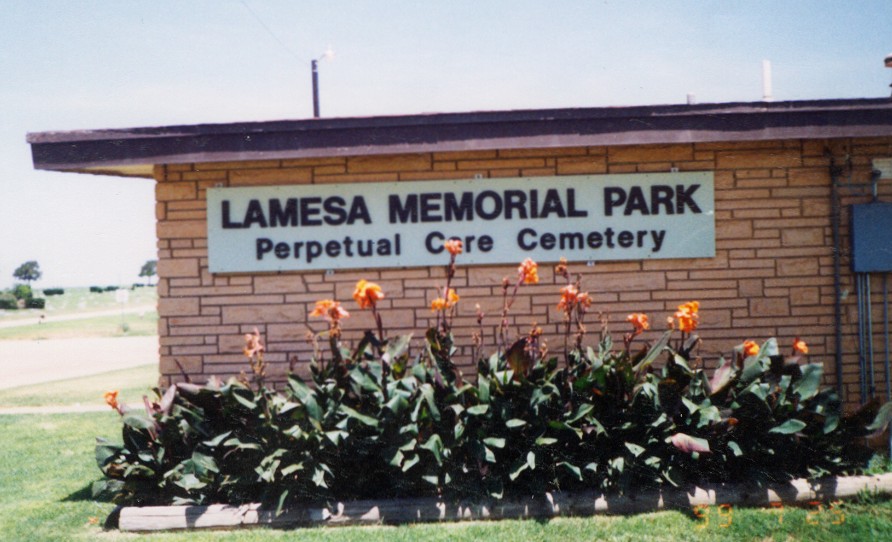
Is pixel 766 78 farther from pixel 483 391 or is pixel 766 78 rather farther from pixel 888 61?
pixel 483 391

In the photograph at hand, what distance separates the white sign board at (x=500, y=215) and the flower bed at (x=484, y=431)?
823 mm

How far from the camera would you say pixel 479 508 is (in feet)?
15.2

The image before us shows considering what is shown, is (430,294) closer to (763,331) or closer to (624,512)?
(624,512)

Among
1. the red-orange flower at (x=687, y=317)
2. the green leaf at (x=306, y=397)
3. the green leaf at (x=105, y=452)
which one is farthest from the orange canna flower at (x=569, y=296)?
the green leaf at (x=105, y=452)

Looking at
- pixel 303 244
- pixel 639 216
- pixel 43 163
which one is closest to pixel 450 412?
pixel 303 244

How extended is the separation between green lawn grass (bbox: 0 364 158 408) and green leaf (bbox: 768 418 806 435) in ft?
29.8

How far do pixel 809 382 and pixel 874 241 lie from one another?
5.13ft

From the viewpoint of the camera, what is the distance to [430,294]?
570 cm

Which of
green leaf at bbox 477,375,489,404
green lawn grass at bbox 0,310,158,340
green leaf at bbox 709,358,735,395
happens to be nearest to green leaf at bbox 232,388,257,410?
green leaf at bbox 477,375,489,404

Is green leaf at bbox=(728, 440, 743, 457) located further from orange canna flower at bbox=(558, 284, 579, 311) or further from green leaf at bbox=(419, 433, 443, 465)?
green leaf at bbox=(419, 433, 443, 465)

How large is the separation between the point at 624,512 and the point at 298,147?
3.48 metres

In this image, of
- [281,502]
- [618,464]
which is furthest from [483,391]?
[281,502]

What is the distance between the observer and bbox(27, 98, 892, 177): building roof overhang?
533cm

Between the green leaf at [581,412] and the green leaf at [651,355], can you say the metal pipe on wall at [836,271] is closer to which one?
the green leaf at [651,355]
